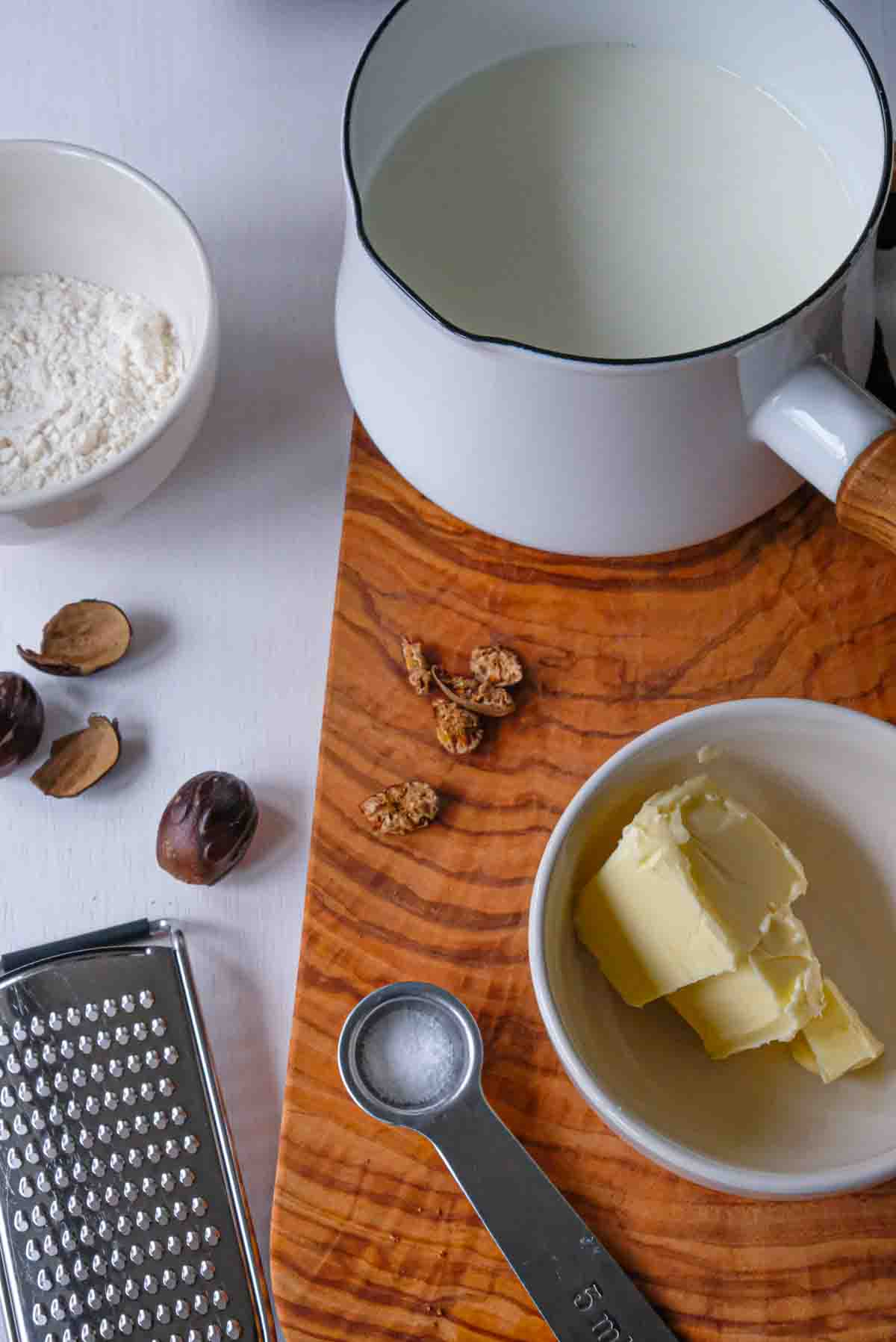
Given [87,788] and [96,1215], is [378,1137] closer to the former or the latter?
[96,1215]

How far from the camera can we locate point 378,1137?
707 millimetres

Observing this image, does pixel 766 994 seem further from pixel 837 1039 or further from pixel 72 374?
pixel 72 374

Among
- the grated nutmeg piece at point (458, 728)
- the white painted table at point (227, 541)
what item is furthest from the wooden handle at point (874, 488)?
the white painted table at point (227, 541)

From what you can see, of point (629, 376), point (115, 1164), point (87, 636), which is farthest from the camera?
point (87, 636)

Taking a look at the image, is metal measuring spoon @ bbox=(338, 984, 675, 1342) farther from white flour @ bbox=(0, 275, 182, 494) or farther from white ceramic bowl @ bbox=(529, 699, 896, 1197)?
white flour @ bbox=(0, 275, 182, 494)

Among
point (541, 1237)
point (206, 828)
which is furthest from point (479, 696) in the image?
point (541, 1237)

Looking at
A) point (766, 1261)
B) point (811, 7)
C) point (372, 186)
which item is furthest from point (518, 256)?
point (766, 1261)

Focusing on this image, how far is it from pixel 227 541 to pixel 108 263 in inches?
7.4

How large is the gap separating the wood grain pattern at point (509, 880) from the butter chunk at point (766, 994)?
9 centimetres

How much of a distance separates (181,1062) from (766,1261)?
312mm

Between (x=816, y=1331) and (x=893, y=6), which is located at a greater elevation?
(x=893, y=6)

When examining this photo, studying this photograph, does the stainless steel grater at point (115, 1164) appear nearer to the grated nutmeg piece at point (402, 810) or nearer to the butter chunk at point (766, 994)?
the grated nutmeg piece at point (402, 810)

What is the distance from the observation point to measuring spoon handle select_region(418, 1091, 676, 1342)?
25.9 inches

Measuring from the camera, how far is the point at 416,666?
77 centimetres
